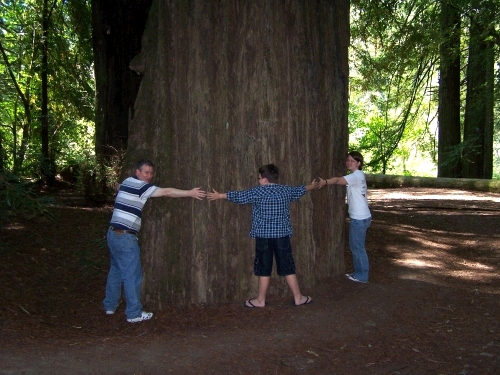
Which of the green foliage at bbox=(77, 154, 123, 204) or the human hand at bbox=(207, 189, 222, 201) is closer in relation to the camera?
the human hand at bbox=(207, 189, 222, 201)

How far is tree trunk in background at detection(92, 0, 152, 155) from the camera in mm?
10273

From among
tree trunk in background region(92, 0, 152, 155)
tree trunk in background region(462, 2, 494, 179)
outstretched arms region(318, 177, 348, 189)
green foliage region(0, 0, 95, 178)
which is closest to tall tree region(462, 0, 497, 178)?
tree trunk in background region(462, 2, 494, 179)

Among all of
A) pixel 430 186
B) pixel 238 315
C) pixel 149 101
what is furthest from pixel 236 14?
pixel 430 186

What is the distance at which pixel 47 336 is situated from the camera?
5133 millimetres

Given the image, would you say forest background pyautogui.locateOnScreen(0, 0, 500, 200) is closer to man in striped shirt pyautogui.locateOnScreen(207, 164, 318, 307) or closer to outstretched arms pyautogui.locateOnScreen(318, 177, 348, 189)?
man in striped shirt pyautogui.locateOnScreen(207, 164, 318, 307)

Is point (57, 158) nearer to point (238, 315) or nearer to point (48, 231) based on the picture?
point (48, 231)

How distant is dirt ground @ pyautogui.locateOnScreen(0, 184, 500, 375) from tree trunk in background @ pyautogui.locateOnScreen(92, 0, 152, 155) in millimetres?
2677

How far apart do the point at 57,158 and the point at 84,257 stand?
8.88m

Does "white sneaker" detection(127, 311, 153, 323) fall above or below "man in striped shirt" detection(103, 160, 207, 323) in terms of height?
below

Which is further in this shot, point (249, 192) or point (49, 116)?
point (49, 116)

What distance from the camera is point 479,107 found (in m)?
19.2

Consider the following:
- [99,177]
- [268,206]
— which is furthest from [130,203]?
[99,177]

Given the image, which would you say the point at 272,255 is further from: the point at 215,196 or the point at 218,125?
the point at 218,125

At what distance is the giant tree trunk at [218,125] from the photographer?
18.4 ft
